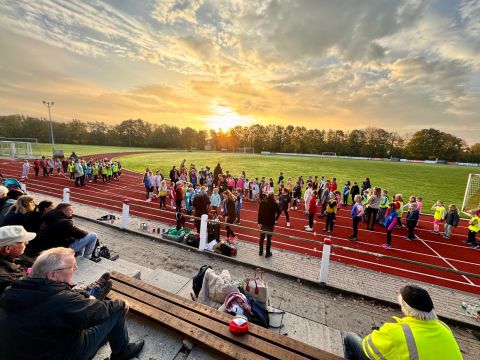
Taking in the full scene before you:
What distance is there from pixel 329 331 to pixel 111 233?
779cm

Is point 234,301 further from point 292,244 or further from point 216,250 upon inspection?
point 292,244

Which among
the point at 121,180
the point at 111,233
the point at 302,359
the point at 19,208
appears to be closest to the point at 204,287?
the point at 302,359

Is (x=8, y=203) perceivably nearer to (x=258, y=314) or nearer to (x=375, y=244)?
(x=258, y=314)

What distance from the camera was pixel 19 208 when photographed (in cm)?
498

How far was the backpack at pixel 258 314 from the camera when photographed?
393 centimetres

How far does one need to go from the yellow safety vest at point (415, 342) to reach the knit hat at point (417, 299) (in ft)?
0.42

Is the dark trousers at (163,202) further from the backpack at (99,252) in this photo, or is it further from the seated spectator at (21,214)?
the seated spectator at (21,214)

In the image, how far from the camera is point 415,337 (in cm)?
234

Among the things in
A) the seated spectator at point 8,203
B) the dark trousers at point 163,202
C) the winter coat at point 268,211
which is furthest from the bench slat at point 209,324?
the dark trousers at point 163,202

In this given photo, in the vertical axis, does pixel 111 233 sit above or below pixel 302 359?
below

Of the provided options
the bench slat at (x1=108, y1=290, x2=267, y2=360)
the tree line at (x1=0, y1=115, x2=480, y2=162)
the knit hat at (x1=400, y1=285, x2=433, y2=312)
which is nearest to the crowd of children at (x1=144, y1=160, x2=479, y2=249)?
the bench slat at (x1=108, y1=290, x2=267, y2=360)

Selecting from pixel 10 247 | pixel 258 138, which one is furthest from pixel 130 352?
pixel 258 138

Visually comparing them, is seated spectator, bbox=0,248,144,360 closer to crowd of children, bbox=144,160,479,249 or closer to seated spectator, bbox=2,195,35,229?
seated spectator, bbox=2,195,35,229

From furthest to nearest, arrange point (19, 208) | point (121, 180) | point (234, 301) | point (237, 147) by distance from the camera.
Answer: point (237, 147), point (121, 180), point (19, 208), point (234, 301)
